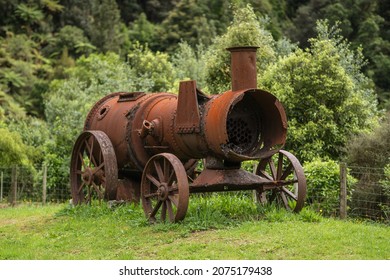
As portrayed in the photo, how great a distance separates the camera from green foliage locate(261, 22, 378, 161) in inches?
745

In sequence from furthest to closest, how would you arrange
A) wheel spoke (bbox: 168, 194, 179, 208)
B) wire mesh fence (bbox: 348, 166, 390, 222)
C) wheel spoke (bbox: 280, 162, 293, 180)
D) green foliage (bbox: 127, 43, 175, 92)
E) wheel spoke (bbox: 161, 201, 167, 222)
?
green foliage (bbox: 127, 43, 175, 92) < wire mesh fence (bbox: 348, 166, 390, 222) < wheel spoke (bbox: 280, 162, 293, 180) < wheel spoke (bbox: 161, 201, 167, 222) < wheel spoke (bbox: 168, 194, 179, 208)

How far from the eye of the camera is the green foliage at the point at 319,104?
62.1ft

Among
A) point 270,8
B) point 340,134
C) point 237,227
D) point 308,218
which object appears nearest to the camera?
point 237,227

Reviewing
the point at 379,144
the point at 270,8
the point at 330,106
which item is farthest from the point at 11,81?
the point at 379,144

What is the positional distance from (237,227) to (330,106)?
1034 cm

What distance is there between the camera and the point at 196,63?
36594mm

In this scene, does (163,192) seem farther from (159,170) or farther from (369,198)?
(369,198)

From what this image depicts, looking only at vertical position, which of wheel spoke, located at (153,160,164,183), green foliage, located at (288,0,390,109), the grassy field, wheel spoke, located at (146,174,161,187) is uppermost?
green foliage, located at (288,0,390,109)

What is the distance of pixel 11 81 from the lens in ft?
152

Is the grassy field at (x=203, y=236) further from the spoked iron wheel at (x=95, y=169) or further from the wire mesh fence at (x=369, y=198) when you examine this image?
the wire mesh fence at (x=369, y=198)

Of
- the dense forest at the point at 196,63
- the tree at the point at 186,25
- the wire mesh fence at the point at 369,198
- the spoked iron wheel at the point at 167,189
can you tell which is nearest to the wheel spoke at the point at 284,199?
the spoked iron wheel at the point at 167,189

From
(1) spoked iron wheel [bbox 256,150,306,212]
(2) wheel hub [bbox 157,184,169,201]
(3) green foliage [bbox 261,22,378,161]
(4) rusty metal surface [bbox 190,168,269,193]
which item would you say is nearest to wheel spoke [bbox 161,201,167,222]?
(2) wheel hub [bbox 157,184,169,201]

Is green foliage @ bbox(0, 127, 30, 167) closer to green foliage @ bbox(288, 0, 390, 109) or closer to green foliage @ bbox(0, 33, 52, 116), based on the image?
green foliage @ bbox(0, 33, 52, 116)

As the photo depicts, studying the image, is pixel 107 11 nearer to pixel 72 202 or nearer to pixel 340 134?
pixel 340 134
